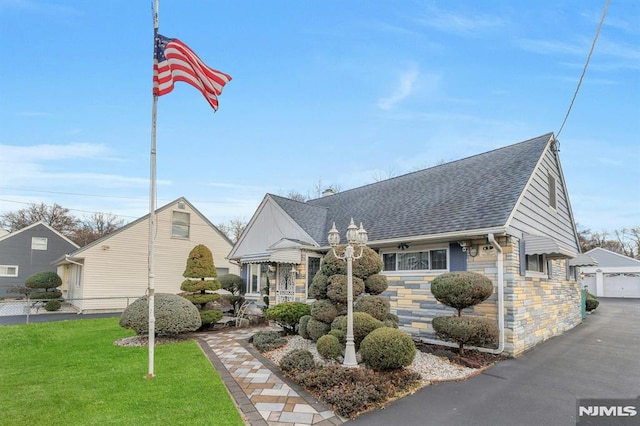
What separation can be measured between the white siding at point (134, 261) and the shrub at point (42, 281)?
5.66 meters

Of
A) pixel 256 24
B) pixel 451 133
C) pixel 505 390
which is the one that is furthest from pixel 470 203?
pixel 256 24

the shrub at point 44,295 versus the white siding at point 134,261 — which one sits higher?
the white siding at point 134,261

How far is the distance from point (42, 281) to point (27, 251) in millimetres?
8093

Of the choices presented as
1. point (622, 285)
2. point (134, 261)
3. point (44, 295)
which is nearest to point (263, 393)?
point (134, 261)

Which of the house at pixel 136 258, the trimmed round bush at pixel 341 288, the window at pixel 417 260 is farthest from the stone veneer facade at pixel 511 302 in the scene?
the house at pixel 136 258

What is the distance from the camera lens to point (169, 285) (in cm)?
2188

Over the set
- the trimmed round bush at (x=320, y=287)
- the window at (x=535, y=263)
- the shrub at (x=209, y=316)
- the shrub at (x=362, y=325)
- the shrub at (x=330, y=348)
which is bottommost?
the shrub at (x=209, y=316)

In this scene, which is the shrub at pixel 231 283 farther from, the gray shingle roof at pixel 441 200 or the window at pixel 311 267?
the window at pixel 311 267

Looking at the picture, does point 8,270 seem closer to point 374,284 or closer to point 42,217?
point 42,217

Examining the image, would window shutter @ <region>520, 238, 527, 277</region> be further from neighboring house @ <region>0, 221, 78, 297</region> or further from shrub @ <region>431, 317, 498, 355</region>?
neighboring house @ <region>0, 221, 78, 297</region>

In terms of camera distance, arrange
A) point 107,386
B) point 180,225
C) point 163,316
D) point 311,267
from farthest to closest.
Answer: point 180,225 < point 311,267 < point 163,316 < point 107,386

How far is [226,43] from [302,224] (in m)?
7.28

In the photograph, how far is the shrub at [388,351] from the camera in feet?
20.2

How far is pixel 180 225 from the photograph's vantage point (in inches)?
886
